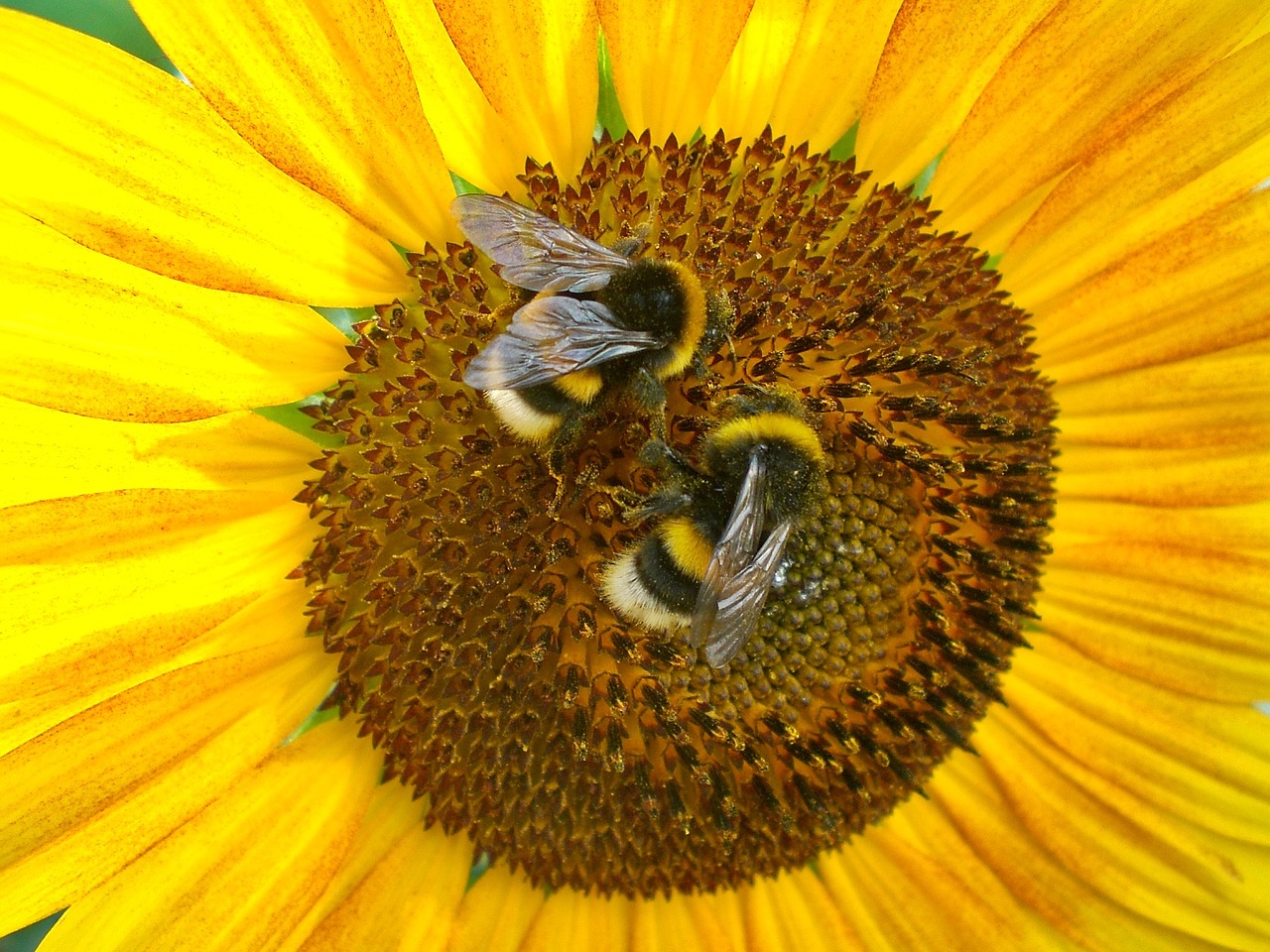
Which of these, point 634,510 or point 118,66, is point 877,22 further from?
point 118,66

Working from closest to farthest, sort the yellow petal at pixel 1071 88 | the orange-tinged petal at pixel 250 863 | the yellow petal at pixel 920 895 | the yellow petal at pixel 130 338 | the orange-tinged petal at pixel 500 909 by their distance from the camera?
1. the yellow petal at pixel 130 338
2. the orange-tinged petal at pixel 250 863
3. the yellow petal at pixel 1071 88
4. the orange-tinged petal at pixel 500 909
5. the yellow petal at pixel 920 895

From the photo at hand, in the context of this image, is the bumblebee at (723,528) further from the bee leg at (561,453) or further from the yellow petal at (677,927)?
the yellow petal at (677,927)

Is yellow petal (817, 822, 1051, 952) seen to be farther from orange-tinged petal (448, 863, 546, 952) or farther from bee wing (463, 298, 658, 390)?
bee wing (463, 298, 658, 390)

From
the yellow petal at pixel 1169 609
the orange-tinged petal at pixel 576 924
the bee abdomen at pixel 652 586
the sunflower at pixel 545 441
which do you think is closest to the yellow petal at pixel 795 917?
the sunflower at pixel 545 441

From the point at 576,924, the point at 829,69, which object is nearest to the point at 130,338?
the point at 829,69

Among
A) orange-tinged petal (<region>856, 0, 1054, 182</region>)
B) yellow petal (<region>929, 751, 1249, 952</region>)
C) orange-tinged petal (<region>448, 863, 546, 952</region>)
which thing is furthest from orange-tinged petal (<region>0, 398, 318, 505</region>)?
yellow petal (<region>929, 751, 1249, 952</region>)

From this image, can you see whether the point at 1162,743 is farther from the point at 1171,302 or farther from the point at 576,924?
the point at 576,924
